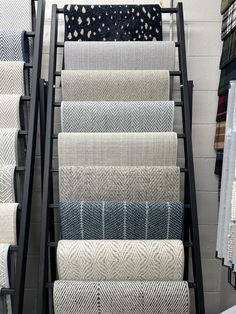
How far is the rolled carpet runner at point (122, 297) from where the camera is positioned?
1180 mm

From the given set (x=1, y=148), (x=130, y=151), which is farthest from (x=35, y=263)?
(x=130, y=151)

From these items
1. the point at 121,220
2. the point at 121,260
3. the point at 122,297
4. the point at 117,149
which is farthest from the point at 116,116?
the point at 122,297

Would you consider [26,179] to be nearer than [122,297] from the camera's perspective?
No

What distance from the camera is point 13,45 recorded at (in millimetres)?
1524

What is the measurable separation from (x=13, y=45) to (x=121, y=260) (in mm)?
Answer: 1073

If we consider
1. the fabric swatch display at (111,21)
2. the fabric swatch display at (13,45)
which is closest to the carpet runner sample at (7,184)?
the fabric swatch display at (13,45)

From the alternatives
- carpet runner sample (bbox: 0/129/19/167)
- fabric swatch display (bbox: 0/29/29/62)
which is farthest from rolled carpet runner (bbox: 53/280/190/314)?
fabric swatch display (bbox: 0/29/29/62)

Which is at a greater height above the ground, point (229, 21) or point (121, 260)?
point (229, 21)

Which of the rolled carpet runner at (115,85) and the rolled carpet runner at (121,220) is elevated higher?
the rolled carpet runner at (115,85)

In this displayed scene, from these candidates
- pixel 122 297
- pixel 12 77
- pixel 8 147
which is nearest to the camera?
pixel 122 297

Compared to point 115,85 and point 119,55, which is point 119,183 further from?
point 119,55

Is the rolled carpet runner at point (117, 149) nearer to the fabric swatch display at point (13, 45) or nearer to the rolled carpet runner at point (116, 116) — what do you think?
the rolled carpet runner at point (116, 116)

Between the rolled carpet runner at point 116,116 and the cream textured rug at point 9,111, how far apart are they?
204mm

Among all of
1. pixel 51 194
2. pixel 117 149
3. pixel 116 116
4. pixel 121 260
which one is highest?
pixel 116 116
